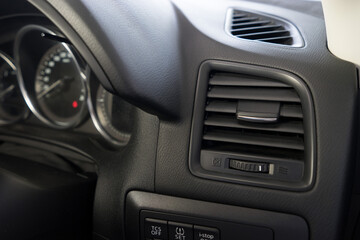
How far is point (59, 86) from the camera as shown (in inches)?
64.9

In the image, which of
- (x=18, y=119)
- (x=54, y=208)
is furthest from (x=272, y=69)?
(x=18, y=119)

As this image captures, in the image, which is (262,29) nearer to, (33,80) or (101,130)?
(101,130)

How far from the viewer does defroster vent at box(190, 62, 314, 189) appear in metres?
0.98

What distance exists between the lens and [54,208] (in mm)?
1186

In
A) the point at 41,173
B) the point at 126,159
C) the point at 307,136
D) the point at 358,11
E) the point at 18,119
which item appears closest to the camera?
the point at 358,11

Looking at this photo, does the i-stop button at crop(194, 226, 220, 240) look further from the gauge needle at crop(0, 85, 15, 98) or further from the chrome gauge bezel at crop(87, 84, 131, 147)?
the gauge needle at crop(0, 85, 15, 98)

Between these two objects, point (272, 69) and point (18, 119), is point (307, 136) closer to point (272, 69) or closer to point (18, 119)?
point (272, 69)

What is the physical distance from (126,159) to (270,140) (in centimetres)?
39

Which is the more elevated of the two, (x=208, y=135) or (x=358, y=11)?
(x=358, y=11)

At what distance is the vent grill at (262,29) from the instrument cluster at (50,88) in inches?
20.9

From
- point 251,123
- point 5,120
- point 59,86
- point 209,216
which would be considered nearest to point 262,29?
point 251,123

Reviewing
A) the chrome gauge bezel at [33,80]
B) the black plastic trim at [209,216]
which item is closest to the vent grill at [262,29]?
the black plastic trim at [209,216]

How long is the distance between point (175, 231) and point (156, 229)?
0.17 feet

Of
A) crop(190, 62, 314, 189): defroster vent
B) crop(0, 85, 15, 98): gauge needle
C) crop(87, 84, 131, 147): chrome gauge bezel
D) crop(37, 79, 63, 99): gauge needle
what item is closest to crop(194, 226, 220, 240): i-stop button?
crop(190, 62, 314, 189): defroster vent
